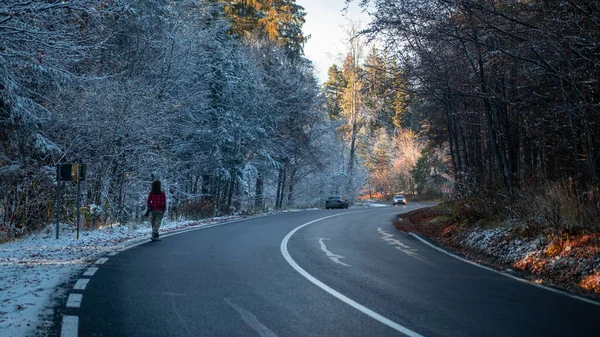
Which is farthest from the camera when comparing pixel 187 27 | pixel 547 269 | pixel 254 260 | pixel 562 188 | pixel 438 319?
pixel 187 27

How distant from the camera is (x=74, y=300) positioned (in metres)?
6.47

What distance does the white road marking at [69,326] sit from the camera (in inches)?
198

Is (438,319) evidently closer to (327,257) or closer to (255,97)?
(327,257)

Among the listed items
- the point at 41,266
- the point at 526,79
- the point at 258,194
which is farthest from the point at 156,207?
the point at 258,194

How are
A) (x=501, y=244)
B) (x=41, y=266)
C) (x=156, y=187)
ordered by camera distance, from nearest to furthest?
(x=41, y=266) → (x=501, y=244) → (x=156, y=187)

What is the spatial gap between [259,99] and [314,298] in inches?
1110

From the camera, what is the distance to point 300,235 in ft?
53.0

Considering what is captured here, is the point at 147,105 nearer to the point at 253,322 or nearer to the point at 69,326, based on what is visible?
the point at 69,326

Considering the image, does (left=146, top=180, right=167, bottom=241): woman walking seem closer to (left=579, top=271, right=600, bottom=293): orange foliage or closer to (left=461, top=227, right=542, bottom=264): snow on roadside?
(left=461, top=227, right=542, bottom=264): snow on roadside

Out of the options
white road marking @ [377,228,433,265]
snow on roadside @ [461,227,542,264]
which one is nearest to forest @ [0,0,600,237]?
snow on roadside @ [461,227,542,264]

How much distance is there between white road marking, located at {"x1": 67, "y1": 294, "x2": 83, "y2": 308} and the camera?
6207mm

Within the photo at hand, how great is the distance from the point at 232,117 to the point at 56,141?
45.9 feet

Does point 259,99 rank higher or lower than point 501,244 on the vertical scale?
higher

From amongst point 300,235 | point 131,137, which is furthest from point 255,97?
point 300,235
